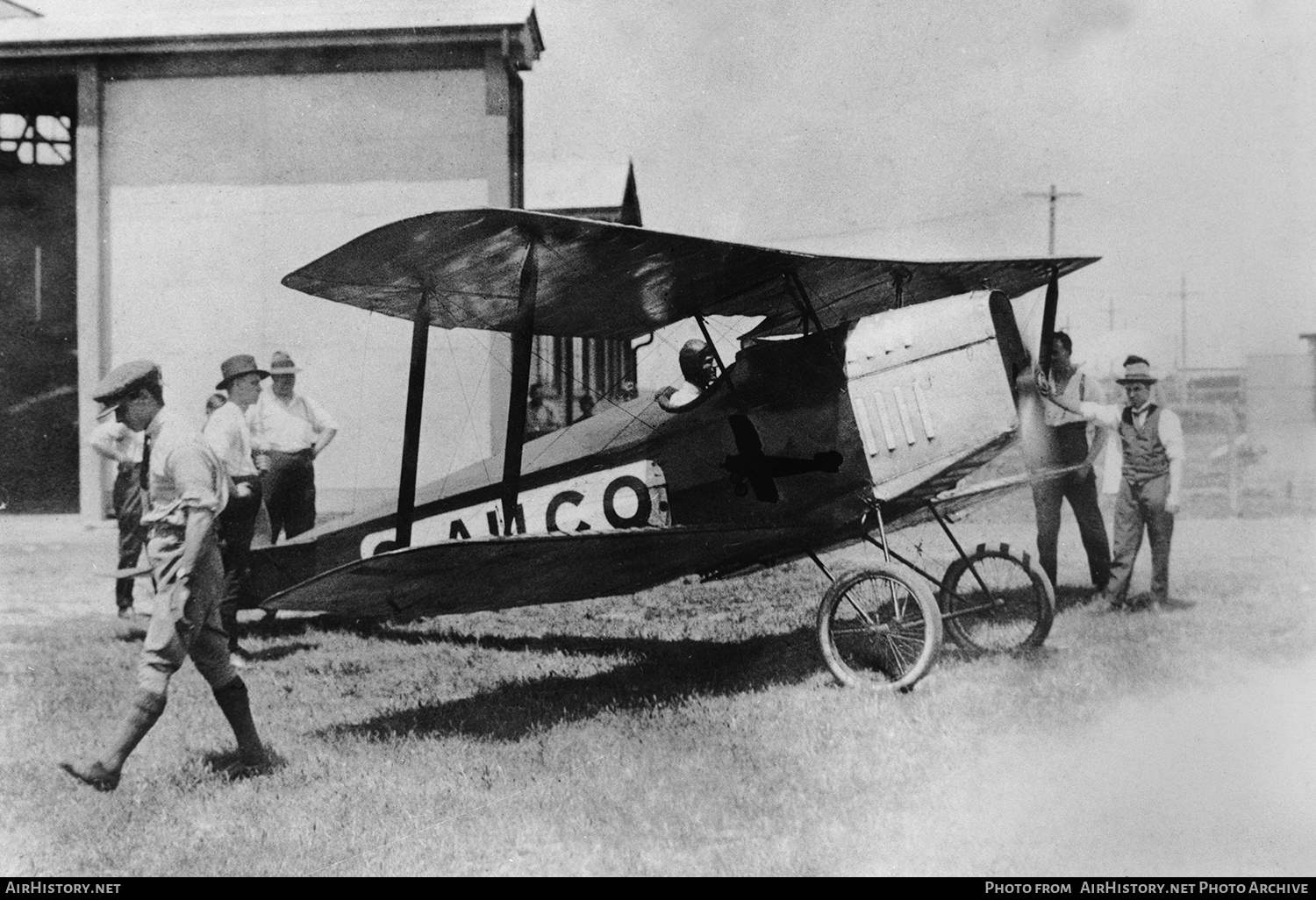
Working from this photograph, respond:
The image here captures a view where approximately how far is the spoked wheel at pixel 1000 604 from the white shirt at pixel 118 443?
5544 millimetres

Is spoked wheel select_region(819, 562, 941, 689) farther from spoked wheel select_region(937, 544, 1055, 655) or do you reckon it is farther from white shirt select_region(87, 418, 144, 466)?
white shirt select_region(87, 418, 144, 466)

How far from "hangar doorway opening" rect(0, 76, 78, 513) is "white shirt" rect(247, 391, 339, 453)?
820 centimetres

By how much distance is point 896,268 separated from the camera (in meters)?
4.75

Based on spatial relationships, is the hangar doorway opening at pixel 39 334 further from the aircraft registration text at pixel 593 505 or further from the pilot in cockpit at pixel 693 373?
the pilot in cockpit at pixel 693 373

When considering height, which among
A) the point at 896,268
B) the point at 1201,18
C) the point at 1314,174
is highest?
the point at 1201,18

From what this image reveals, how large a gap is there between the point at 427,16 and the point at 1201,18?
6976mm

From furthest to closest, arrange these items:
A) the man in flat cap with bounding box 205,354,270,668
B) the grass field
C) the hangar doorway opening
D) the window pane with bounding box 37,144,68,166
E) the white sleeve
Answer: the window pane with bounding box 37,144,68,166 < the hangar doorway opening < the white sleeve < the man in flat cap with bounding box 205,354,270,668 < the grass field

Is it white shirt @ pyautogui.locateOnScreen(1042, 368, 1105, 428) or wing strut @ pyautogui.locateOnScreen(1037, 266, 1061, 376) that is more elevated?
wing strut @ pyautogui.locateOnScreen(1037, 266, 1061, 376)

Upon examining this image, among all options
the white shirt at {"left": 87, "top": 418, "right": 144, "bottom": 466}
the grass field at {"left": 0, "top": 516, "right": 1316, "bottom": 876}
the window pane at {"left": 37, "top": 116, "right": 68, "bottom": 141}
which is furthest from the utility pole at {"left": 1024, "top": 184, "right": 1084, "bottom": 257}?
the window pane at {"left": 37, "top": 116, "right": 68, "bottom": 141}

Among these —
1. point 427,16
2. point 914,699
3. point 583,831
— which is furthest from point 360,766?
point 427,16

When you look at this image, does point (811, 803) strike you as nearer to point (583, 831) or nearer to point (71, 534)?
point (583, 831)

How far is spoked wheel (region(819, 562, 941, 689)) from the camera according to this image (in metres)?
4.09

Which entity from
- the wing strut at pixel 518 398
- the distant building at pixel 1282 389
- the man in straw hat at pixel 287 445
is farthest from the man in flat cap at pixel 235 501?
the distant building at pixel 1282 389

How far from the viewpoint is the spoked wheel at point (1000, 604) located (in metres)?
4.83
